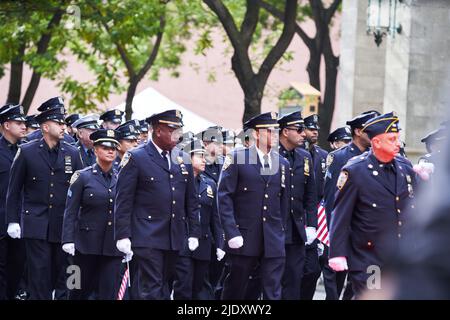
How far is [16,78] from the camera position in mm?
24500

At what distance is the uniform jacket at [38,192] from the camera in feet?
37.5

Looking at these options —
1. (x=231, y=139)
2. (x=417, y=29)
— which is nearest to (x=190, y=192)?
(x=231, y=139)

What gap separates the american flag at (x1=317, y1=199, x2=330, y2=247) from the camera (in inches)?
506

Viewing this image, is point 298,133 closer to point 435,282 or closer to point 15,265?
point 15,265

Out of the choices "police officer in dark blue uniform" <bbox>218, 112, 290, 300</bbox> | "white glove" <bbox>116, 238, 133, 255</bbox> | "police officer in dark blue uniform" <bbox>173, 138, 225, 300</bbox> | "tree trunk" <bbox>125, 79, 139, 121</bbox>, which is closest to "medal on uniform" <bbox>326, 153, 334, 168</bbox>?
"police officer in dark blue uniform" <bbox>173, 138, 225, 300</bbox>

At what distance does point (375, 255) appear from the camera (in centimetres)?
879

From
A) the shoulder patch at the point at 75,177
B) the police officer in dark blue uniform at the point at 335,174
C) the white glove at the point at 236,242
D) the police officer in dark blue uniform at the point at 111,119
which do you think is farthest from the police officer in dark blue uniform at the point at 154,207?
the police officer in dark blue uniform at the point at 111,119

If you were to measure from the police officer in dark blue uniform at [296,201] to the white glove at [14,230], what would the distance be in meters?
2.95

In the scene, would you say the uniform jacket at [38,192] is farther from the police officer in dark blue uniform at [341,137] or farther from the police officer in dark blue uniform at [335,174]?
the police officer in dark blue uniform at [341,137]

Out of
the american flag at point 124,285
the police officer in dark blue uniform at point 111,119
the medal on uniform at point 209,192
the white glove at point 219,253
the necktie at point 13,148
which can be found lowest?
the american flag at point 124,285

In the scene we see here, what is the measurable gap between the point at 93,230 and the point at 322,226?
129 inches

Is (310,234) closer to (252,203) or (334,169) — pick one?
(334,169)

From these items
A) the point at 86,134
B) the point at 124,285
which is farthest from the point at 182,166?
the point at 86,134

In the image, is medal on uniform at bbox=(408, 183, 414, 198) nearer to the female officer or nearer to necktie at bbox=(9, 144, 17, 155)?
the female officer
